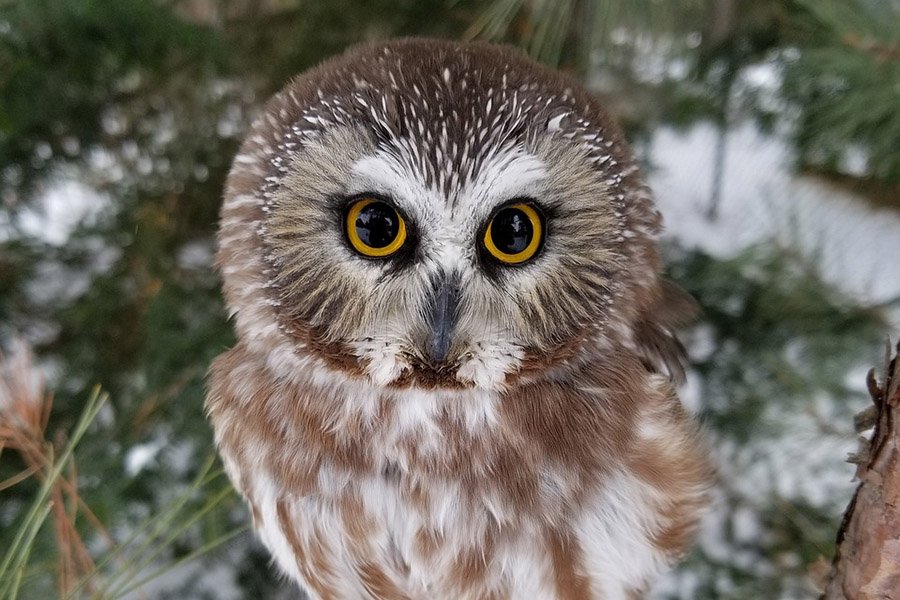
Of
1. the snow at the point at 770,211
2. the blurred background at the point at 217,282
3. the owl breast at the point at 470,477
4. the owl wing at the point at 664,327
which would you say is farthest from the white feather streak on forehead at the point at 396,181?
the snow at the point at 770,211

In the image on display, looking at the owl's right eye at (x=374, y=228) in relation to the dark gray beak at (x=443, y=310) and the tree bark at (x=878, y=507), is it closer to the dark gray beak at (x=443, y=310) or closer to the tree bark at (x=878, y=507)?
the dark gray beak at (x=443, y=310)

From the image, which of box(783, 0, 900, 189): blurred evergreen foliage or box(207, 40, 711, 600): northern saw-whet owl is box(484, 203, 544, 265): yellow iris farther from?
box(783, 0, 900, 189): blurred evergreen foliage

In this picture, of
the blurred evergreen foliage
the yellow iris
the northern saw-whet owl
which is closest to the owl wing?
the northern saw-whet owl

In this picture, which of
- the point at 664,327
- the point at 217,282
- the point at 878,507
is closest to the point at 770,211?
the point at 664,327

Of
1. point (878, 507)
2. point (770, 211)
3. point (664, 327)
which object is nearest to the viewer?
point (878, 507)

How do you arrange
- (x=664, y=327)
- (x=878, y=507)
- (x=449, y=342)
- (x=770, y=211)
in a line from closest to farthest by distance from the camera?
1. (x=878, y=507)
2. (x=449, y=342)
3. (x=664, y=327)
4. (x=770, y=211)

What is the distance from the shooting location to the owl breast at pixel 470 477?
71 centimetres

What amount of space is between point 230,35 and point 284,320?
698 mm

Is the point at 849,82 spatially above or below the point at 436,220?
above

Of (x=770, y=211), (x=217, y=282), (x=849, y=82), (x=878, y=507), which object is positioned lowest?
(x=217, y=282)

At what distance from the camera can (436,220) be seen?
608 millimetres

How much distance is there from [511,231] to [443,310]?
9 centimetres

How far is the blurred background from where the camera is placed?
1.04 metres

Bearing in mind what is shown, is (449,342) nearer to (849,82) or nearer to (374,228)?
(374,228)
